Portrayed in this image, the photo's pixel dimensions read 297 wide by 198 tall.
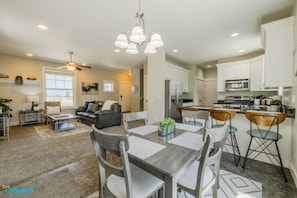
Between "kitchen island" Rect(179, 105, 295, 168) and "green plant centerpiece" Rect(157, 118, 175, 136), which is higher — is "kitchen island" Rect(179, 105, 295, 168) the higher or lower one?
the lower one

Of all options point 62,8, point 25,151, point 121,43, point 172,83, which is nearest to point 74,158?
point 25,151

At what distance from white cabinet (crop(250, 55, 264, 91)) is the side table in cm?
805

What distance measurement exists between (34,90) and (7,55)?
153 cm

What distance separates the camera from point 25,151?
2.83 metres

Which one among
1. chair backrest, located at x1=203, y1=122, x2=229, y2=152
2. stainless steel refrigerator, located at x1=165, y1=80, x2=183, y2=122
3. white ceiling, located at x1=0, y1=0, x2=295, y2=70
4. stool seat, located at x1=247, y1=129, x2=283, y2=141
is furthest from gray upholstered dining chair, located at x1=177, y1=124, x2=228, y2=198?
stainless steel refrigerator, located at x1=165, y1=80, x2=183, y2=122

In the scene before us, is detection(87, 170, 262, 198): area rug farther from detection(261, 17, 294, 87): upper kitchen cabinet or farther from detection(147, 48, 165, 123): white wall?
detection(147, 48, 165, 123): white wall

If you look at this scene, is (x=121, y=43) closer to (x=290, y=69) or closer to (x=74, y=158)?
(x=74, y=158)

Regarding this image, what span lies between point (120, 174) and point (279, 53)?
3.05 m

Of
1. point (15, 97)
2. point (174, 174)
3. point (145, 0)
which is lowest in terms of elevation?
point (174, 174)

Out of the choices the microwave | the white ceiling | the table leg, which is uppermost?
the white ceiling

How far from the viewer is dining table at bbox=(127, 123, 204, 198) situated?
90cm

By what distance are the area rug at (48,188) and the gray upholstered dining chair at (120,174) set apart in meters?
0.80

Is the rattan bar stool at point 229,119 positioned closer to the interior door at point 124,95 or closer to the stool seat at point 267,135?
the stool seat at point 267,135

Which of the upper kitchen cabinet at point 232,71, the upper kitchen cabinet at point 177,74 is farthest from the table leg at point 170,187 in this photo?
the upper kitchen cabinet at point 232,71
